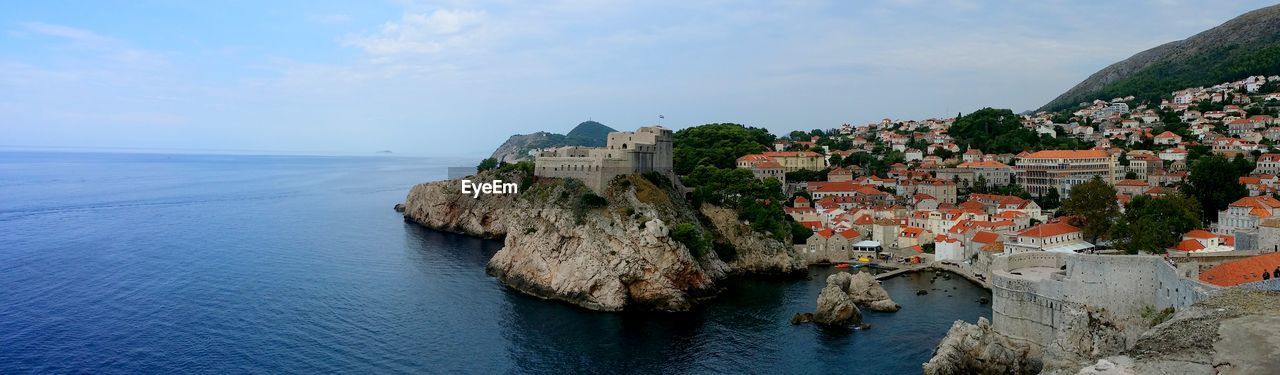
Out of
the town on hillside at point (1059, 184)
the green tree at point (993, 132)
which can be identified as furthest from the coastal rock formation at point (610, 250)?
the green tree at point (993, 132)

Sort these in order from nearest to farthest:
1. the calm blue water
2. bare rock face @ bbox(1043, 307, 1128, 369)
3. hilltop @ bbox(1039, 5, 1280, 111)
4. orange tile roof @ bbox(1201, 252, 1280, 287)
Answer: orange tile roof @ bbox(1201, 252, 1280, 287), bare rock face @ bbox(1043, 307, 1128, 369), the calm blue water, hilltop @ bbox(1039, 5, 1280, 111)

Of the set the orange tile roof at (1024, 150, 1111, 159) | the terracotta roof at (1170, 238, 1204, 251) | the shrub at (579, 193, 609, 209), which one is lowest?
the terracotta roof at (1170, 238, 1204, 251)

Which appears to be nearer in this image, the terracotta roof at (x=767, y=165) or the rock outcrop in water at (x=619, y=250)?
the rock outcrop in water at (x=619, y=250)

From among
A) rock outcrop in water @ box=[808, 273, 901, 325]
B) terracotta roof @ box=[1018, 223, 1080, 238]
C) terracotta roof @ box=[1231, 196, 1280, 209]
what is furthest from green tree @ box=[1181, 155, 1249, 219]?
rock outcrop in water @ box=[808, 273, 901, 325]

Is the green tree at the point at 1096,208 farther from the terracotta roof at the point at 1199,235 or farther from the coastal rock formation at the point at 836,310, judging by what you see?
the coastal rock formation at the point at 836,310

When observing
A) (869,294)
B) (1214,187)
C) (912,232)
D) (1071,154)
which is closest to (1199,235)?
(1214,187)

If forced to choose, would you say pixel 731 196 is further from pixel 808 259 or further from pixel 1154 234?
pixel 1154 234

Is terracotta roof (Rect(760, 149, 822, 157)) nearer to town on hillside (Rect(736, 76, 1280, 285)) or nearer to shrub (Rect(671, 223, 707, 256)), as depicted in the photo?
town on hillside (Rect(736, 76, 1280, 285))
